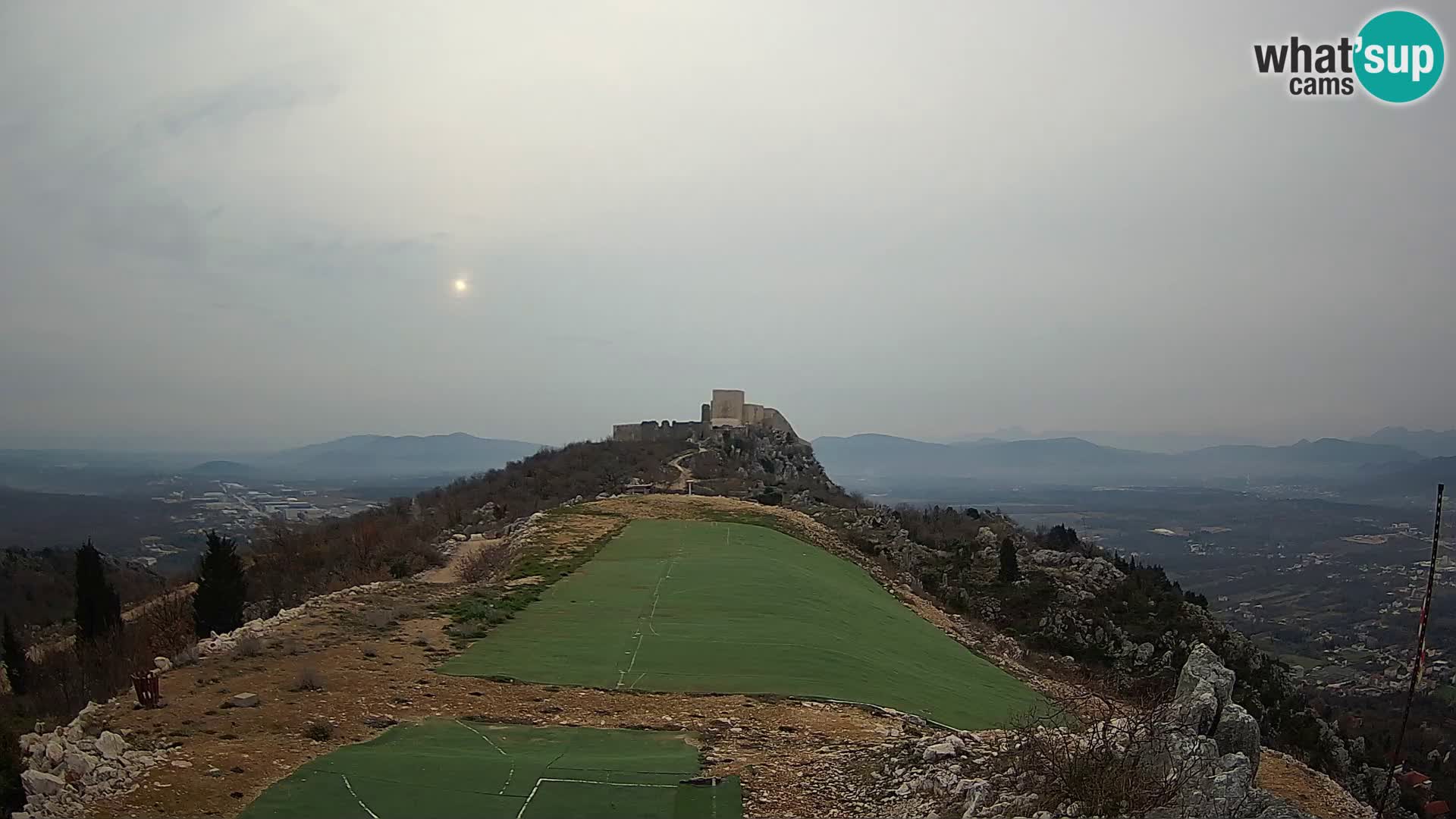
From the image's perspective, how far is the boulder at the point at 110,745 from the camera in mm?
7727

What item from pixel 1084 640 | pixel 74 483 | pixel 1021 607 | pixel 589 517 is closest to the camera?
pixel 589 517

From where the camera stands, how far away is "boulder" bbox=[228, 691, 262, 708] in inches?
389

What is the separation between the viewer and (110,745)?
7.85m

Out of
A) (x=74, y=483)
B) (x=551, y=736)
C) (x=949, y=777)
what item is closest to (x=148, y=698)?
(x=551, y=736)

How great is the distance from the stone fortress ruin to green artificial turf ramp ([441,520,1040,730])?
50879mm

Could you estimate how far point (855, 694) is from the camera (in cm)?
1259

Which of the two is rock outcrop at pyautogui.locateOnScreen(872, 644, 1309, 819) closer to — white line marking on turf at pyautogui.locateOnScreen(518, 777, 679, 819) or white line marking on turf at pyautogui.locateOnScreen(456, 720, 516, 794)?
white line marking on turf at pyautogui.locateOnScreen(518, 777, 679, 819)

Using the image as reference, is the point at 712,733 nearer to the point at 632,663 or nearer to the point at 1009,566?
the point at 632,663

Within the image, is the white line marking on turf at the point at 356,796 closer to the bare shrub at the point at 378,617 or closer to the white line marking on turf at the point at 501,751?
the white line marking on turf at the point at 501,751

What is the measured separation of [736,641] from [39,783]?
10.1 meters

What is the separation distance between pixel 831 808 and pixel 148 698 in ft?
26.4

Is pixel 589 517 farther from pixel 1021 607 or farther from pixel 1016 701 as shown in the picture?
pixel 1021 607

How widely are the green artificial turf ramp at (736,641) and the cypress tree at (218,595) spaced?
381 inches

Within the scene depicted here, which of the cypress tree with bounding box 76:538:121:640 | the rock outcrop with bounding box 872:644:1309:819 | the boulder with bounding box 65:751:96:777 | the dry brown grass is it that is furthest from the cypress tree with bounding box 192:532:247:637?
the rock outcrop with bounding box 872:644:1309:819
